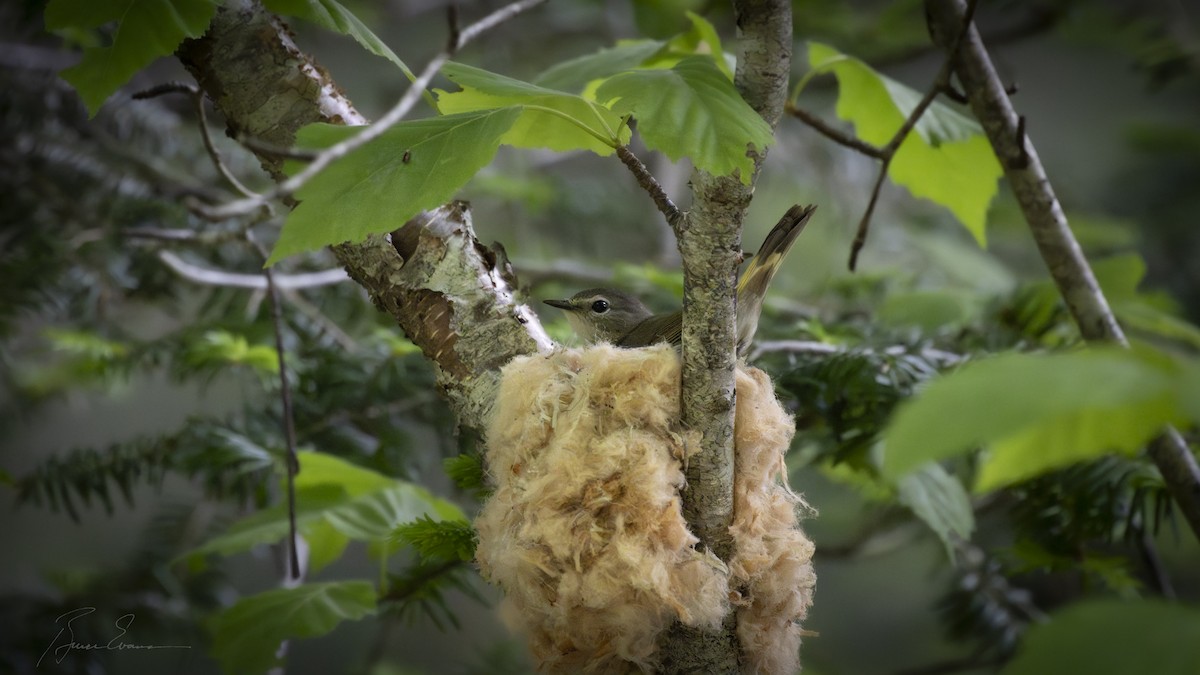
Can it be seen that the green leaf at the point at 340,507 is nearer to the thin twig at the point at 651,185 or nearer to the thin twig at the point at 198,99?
the thin twig at the point at 198,99

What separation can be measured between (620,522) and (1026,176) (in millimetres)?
719

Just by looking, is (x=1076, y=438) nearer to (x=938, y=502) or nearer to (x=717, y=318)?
(x=717, y=318)

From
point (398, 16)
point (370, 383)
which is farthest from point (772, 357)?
point (398, 16)

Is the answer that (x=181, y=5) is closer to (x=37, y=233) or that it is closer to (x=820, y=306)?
(x=37, y=233)

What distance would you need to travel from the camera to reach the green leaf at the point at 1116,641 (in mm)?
367

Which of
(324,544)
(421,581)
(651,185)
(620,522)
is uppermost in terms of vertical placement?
(651,185)

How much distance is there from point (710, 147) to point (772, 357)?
30.6 inches

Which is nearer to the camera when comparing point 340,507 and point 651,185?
point 651,185

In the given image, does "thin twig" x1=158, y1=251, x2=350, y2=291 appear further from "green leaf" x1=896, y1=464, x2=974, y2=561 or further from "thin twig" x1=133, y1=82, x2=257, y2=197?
"green leaf" x1=896, y1=464, x2=974, y2=561

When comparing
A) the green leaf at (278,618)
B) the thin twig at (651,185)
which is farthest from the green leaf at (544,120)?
the green leaf at (278,618)

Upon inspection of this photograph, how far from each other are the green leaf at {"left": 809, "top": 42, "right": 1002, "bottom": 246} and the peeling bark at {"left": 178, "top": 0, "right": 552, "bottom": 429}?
58cm

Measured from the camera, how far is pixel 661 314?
4.15 feet
